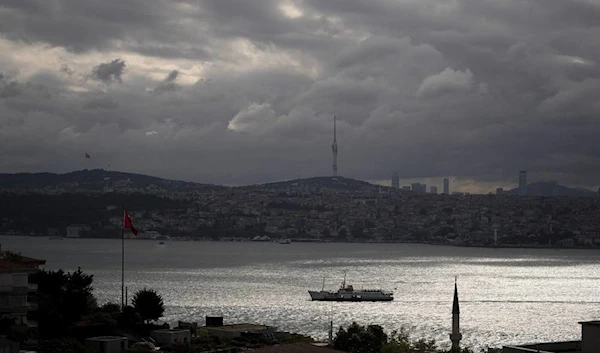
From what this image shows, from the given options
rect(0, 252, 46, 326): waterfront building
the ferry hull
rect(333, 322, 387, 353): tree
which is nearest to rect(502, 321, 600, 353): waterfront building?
rect(333, 322, 387, 353): tree

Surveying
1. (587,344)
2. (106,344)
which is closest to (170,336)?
(106,344)

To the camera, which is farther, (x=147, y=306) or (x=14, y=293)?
(x=147, y=306)

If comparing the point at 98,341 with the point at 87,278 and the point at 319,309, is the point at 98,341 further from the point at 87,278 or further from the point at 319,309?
the point at 319,309

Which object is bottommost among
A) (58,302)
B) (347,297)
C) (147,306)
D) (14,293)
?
(347,297)

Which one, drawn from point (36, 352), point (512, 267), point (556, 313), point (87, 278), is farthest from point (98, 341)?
point (512, 267)

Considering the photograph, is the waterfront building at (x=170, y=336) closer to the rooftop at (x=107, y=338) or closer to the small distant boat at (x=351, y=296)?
the rooftop at (x=107, y=338)

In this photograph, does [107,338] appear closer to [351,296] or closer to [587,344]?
[587,344]

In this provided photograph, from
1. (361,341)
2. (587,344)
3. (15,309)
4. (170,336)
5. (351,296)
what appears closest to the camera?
(587,344)

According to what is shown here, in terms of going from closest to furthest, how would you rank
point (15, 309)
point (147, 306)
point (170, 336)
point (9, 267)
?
point (15, 309) < point (9, 267) < point (170, 336) < point (147, 306)

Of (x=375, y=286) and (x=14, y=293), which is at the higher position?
(x=14, y=293)
